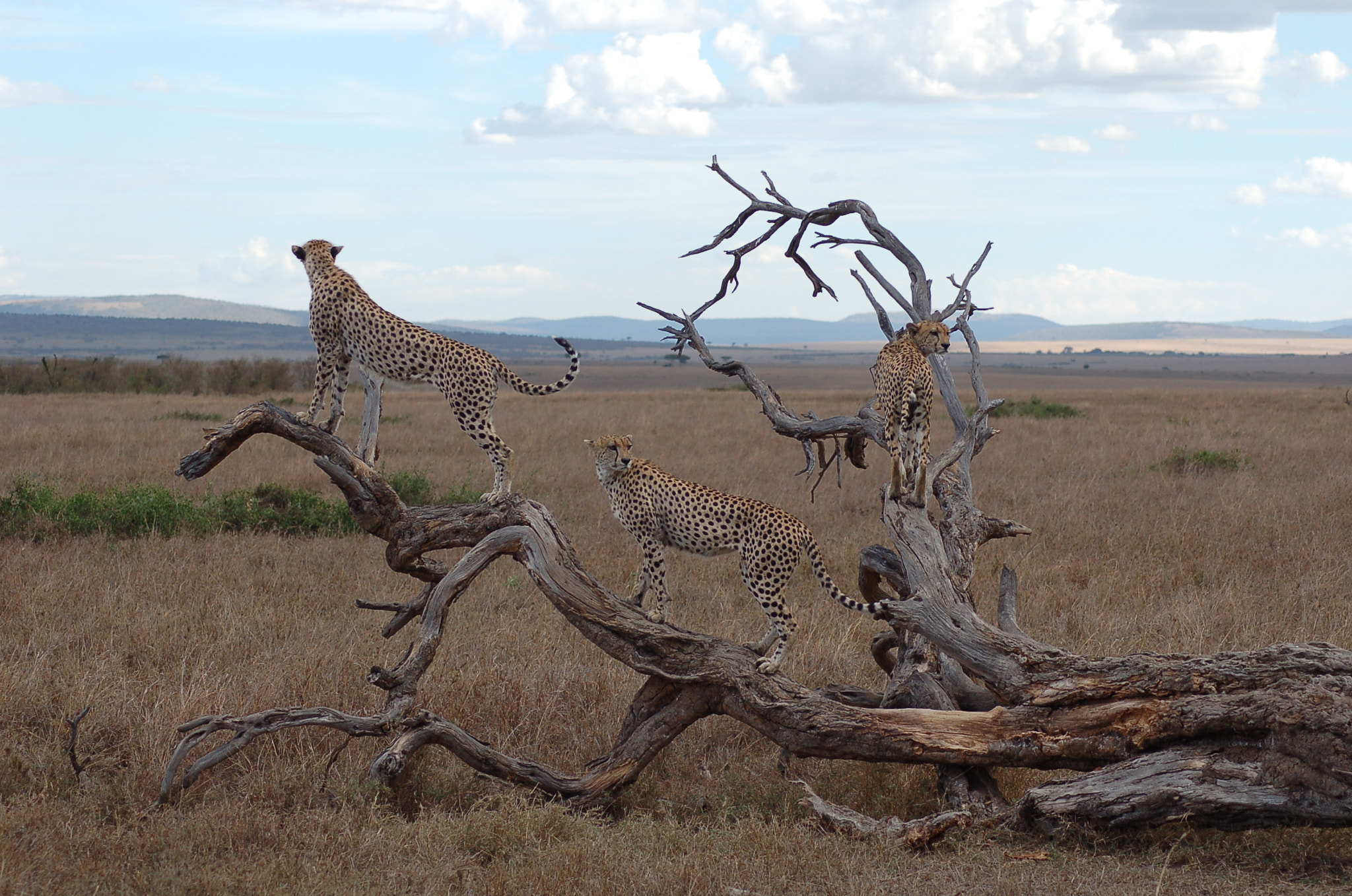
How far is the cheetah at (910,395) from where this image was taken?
514 centimetres

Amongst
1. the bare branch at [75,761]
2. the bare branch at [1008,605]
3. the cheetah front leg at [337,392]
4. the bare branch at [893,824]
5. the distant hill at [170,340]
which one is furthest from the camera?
the distant hill at [170,340]

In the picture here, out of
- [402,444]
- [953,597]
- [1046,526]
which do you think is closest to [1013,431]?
[1046,526]

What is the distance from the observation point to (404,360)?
5227 mm

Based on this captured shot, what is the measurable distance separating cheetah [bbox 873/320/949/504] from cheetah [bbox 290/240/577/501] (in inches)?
59.5

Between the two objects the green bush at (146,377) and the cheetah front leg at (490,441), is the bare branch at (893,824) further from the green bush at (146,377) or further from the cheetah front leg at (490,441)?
the green bush at (146,377)

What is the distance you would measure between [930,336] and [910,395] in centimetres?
51

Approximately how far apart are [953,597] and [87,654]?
18.1 ft

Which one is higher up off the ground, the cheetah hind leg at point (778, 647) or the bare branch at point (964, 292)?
the bare branch at point (964, 292)

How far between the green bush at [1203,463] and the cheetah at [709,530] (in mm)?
11888

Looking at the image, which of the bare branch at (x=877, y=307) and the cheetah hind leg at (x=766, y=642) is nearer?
the cheetah hind leg at (x=766, y=642)

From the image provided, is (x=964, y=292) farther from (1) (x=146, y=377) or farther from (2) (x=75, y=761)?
(1) (x=146, y=377)

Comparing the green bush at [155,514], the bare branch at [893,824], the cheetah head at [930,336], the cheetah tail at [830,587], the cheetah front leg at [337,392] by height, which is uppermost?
the cheetah head at [930,336]

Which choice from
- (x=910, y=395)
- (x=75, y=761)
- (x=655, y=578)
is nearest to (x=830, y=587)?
(x=655, y=578)

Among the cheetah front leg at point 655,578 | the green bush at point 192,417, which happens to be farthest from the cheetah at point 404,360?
the green bush at point 192,417
